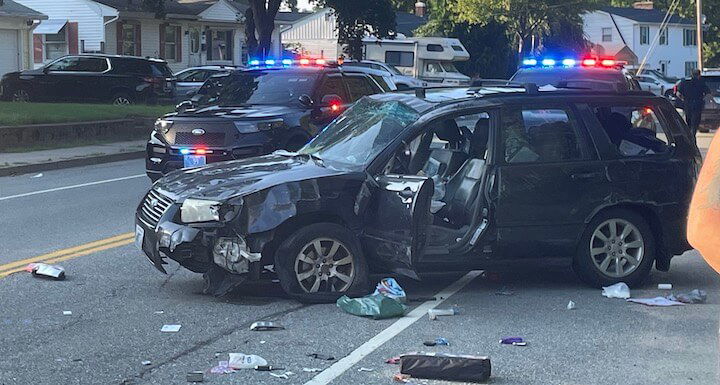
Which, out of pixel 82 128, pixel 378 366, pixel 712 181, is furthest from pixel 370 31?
pixel 712 181

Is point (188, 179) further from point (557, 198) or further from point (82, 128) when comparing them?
point (82, 128)

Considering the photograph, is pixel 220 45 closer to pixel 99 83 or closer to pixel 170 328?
pixel 99 83

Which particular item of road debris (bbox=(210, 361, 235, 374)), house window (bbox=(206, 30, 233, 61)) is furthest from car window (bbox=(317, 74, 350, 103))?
house window (bbox=(206, 30, 233, 61))

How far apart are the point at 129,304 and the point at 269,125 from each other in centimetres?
598

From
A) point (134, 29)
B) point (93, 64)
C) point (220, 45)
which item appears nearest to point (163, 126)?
point (93, 64)

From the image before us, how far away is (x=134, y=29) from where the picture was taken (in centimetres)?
4256

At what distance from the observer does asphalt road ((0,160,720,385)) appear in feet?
19.4

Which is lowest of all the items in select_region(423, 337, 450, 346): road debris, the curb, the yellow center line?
the curb

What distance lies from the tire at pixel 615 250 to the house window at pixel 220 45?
39900 mm

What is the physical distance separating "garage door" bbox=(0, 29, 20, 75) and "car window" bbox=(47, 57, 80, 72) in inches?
266

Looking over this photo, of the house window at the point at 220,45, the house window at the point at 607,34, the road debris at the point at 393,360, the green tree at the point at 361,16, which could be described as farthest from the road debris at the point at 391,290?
the house window at the point at 607,34

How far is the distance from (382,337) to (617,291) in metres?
2.29

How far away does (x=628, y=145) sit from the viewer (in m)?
8.52

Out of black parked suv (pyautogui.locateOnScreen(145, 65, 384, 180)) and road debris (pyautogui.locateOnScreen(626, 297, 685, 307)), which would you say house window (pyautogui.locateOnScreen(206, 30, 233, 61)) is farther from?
road debris (pyautogui.locateOnScreen(626, 297, 685, 307))
